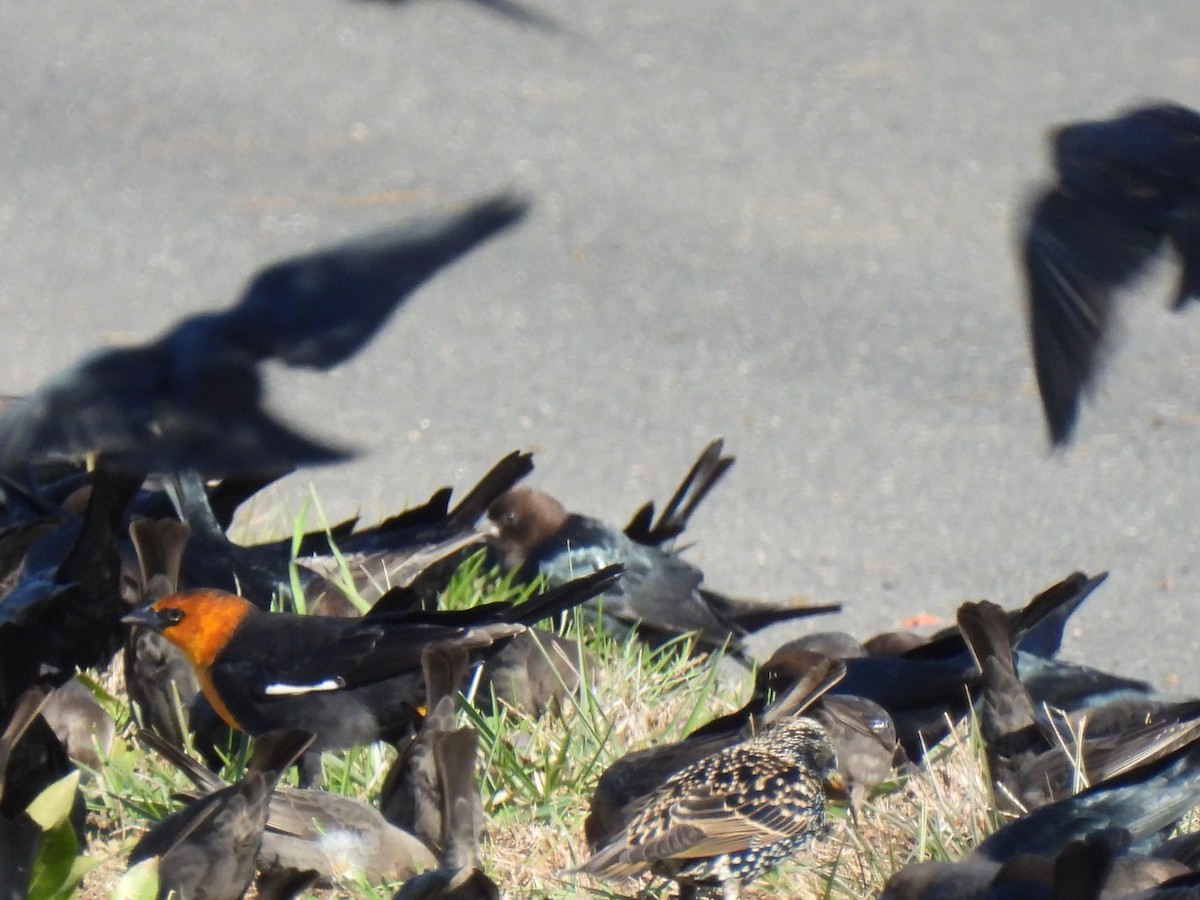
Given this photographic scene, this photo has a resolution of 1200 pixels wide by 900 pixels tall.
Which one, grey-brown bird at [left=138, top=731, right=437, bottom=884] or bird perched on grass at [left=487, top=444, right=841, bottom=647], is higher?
grey-brown bird at [left=138, top=731, right=437, bottom=884]

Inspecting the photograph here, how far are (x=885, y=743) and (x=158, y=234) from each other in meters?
5.79

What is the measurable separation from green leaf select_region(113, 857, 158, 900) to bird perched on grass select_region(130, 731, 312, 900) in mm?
295

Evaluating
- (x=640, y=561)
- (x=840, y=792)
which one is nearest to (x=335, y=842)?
(x=840, y=792)

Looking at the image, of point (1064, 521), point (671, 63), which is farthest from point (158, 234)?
point (1064, 521)

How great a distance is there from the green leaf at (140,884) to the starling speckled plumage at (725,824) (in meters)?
0.79

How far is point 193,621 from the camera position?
4055mm

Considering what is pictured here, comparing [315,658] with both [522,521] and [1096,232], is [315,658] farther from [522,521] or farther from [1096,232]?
[1096,232]

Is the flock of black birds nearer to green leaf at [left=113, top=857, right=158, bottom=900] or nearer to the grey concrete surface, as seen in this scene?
green leaf at [left=113, top=857, right=158, bottom=900]

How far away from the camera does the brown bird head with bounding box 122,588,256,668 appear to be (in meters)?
4.04

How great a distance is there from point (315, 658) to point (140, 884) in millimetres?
1278

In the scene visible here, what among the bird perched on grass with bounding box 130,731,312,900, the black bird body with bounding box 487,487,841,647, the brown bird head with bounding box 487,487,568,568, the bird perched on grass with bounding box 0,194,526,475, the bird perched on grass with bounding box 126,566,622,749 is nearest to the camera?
the bird perched on grass with bounding box 130,731,312,900

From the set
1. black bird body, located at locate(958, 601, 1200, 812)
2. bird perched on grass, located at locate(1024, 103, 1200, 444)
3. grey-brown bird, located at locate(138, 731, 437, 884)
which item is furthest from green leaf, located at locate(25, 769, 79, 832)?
bird perched on grass, located at locate(1024, 103, 1200, 444)

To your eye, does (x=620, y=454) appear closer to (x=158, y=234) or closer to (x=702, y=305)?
(x=702, y=305)

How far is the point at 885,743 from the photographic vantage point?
3.83 meters
